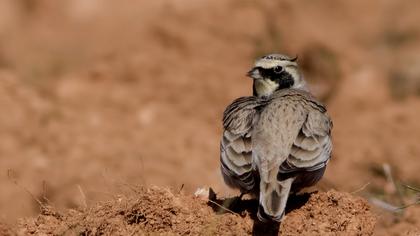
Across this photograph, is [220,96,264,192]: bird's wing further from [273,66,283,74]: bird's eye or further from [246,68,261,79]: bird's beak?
[273,66,283,74]: bird's eye

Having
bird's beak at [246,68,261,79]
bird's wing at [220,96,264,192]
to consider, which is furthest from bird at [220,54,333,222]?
bird's beak at [246,68,261,79]

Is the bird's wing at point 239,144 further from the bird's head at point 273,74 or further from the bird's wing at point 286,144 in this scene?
the bird's head at point 273,74

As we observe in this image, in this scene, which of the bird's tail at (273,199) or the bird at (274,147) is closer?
the bird's tail at (273,199)

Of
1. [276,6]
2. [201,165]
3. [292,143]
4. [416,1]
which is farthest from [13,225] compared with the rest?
[416,1]

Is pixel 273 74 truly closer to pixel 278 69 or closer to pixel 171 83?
pixel 278 69

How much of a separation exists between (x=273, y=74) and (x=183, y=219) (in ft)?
7.19

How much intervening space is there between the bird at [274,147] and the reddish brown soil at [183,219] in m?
0.24

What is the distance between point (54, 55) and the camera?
15.5 metres

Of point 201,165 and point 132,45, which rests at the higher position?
point 132,45

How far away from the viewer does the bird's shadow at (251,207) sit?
25.2ft

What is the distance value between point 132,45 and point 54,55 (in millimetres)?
1223

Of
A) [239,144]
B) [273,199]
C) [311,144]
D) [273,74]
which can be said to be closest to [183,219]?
[273,199]

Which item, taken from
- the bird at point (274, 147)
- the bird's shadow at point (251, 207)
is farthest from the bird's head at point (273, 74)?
the bird's shadow at point (251, 207)

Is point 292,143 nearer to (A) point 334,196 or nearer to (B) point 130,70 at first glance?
(A) point 334,196
